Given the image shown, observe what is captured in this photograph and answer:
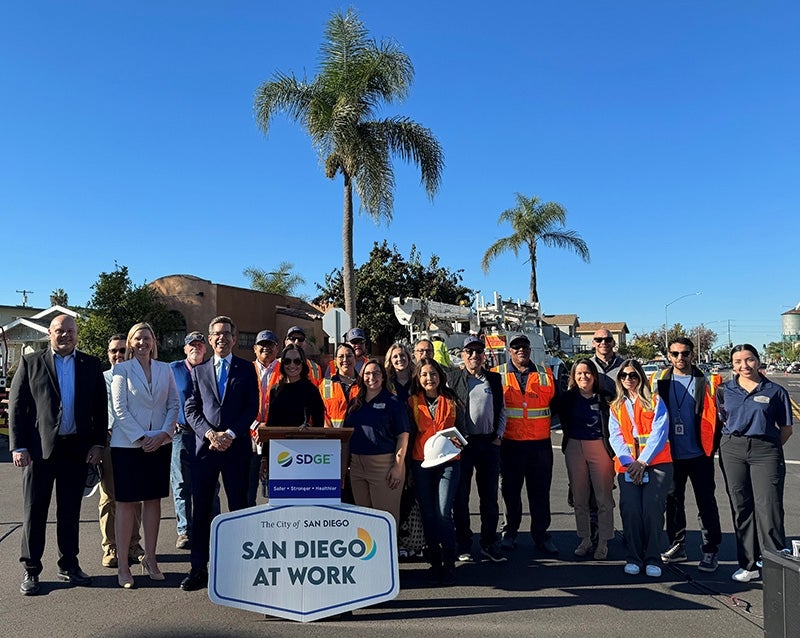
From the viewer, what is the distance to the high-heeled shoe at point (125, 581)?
17.3 feet

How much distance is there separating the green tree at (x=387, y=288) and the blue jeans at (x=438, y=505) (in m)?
22.0

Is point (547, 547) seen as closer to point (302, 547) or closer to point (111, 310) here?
point (302, 547)

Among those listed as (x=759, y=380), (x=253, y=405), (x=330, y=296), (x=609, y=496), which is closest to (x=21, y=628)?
(x=253, y=405)

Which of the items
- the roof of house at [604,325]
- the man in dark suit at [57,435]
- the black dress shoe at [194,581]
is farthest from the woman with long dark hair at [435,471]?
the roof of house at [604,325]

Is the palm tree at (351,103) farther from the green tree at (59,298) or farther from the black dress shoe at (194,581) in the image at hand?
the green tree at (59,298)

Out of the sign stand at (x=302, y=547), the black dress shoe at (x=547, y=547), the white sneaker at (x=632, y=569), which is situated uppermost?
the sign stand at (x=302, y=547)

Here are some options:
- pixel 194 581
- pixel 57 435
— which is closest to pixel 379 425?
pixel 194 581

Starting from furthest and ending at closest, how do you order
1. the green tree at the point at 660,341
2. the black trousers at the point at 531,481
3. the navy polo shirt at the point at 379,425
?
1. the green tree at the point at 660,341
2. the black trousers at the point at 531,481
3. the navy polo shirt at the point at 379,425

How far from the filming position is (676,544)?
20.3ft

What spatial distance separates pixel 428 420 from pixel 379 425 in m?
0.49

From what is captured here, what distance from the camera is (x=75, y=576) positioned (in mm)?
5402

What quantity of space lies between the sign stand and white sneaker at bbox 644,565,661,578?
2.28 m

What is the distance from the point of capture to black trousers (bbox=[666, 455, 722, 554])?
19.3ft

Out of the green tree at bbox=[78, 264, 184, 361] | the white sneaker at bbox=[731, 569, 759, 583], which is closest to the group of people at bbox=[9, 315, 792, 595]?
the white sneaker at bbox=[731, 569, 759, 583]
